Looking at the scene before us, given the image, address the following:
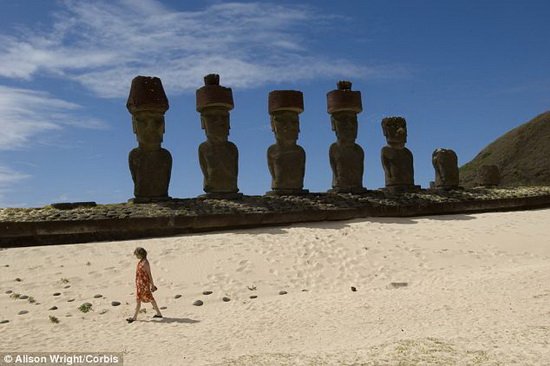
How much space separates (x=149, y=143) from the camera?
1388 centimetres

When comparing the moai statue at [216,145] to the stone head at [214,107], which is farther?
the stone head at [214,107]

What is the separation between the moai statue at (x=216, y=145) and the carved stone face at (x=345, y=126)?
314 centimetres

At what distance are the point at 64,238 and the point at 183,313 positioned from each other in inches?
189

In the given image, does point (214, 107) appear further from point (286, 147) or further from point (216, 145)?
point (286, 147)

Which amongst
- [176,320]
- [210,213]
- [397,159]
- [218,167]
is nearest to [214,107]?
[218,167]

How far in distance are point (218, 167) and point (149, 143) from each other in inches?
66.9

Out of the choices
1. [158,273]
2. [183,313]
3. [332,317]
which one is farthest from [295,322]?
[158,273]

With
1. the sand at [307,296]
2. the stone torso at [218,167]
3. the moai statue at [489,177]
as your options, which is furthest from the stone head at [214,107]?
the moai statue at [489,177]

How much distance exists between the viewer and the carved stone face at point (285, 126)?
1527cm

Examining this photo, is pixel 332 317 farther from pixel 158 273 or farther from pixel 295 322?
pixel 158 273

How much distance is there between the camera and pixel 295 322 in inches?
285

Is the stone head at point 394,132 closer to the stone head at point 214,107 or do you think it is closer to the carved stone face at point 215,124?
the stone head at point 214,107

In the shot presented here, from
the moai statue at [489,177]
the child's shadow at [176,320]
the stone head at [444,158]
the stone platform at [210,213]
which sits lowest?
the child's shadow at [176,320]

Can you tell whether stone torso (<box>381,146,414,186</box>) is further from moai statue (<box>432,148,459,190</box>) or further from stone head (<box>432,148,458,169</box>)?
stone head (<box>432,148,458,169</box>)
